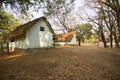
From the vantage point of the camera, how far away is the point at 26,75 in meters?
8.57

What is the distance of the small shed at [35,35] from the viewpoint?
2150cm

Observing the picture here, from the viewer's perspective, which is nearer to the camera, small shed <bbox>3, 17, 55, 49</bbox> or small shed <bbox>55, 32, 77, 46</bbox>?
small shed <bbox>3, 17, 55, 49</bbox>

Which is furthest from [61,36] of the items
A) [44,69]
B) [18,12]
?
[44,69]

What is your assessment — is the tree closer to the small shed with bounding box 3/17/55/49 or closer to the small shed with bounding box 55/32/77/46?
the small shed with bounding box 55/32/77/46

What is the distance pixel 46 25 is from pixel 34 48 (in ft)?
15.3

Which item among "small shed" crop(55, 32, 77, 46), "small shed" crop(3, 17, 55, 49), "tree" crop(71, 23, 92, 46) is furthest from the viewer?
"tree" crop(71, 23, 92, 46)

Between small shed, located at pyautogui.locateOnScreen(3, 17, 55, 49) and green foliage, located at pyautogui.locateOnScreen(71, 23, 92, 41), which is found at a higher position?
green foliage, located at pyautogui.locateOnScreen(71, 23, 92, 41)

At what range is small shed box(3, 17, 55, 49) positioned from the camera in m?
21.5

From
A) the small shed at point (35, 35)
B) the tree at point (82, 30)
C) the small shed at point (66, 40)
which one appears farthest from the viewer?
the tree at point (82, 30)

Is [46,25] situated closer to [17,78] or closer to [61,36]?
[17,78]

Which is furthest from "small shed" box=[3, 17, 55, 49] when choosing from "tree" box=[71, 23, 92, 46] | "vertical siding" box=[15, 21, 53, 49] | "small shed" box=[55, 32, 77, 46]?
"tree" box=[71, 23, 92, 46]

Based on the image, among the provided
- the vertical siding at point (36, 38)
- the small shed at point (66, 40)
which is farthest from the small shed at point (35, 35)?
the small shed at point (66, 40)

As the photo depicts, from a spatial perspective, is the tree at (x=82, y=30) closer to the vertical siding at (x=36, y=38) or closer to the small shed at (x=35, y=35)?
the vertical siding at (x=36, y=38)

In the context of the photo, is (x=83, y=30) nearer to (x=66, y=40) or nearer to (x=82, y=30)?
(x=82, y=30)
